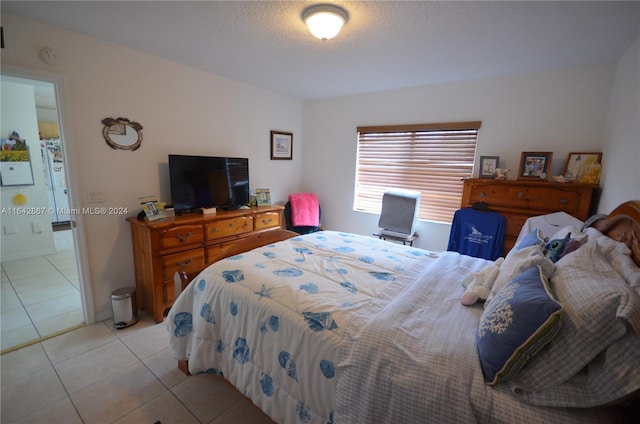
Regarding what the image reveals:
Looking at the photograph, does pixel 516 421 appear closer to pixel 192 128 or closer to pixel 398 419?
pixel 398 419

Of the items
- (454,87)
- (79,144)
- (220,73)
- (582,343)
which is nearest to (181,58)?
(220,73)

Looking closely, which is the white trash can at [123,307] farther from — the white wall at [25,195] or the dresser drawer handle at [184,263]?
the white wall at [25,195]

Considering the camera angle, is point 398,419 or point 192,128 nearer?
point 398,419

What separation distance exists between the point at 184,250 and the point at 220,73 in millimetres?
1954

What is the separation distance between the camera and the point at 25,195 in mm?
3715

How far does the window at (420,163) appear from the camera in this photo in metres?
3.13

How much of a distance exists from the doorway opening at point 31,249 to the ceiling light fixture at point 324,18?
2.60m

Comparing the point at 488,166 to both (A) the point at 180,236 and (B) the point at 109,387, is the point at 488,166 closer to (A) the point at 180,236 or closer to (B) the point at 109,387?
(A) the point at 180,236

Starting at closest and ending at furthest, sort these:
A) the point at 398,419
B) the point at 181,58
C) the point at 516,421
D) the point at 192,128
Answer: the point at 516,421 → the point at 398,419 → the point at 181,58 → the point at 192,128

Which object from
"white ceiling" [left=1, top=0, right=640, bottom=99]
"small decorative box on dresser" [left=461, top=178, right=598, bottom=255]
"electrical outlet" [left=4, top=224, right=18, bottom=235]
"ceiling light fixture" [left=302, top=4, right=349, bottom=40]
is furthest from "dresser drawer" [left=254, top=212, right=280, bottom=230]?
"electrical outlet" [left=4, top=224, right=18, bottom=235]

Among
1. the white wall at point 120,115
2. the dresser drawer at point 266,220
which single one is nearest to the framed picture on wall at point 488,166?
the dresser drawer at point 266,220

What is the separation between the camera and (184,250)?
2.54 metres

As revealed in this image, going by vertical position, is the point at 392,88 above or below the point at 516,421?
above

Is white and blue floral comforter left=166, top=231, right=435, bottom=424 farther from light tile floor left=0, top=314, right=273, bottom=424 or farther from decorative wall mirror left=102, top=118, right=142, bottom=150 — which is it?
decorative wall mirror left=102, top=118, right=142, bottom=150
